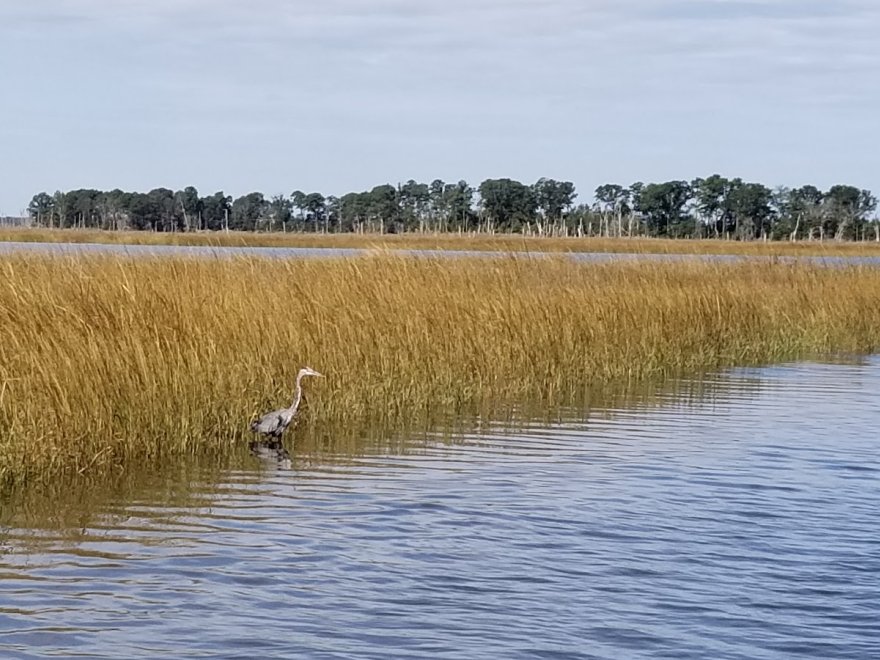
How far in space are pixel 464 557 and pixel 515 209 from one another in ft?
303

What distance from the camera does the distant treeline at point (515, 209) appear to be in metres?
94.7

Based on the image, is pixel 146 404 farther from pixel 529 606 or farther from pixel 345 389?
pixel 529 606

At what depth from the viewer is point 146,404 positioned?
29.7ft

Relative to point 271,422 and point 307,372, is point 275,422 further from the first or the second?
point 307,372

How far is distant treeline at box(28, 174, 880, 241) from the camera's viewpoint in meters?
94.7

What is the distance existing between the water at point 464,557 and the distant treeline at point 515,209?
80877 mm

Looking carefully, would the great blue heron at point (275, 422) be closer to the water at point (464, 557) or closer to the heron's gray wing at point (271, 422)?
the heron's gray wing at point (271, 422)

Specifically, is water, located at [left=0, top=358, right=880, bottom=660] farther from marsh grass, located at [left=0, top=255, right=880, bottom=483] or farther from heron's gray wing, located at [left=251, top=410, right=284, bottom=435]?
marsh grass, located at [left=0, top=255, right=880, bottom=483]

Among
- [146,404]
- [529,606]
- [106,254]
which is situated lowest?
[529,606]

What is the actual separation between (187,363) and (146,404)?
21.9 inches

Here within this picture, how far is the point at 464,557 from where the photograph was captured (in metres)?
6.82

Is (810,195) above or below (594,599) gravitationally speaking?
above

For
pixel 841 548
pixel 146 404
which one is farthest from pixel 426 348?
pixel 841 548

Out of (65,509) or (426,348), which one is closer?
(65,509)
